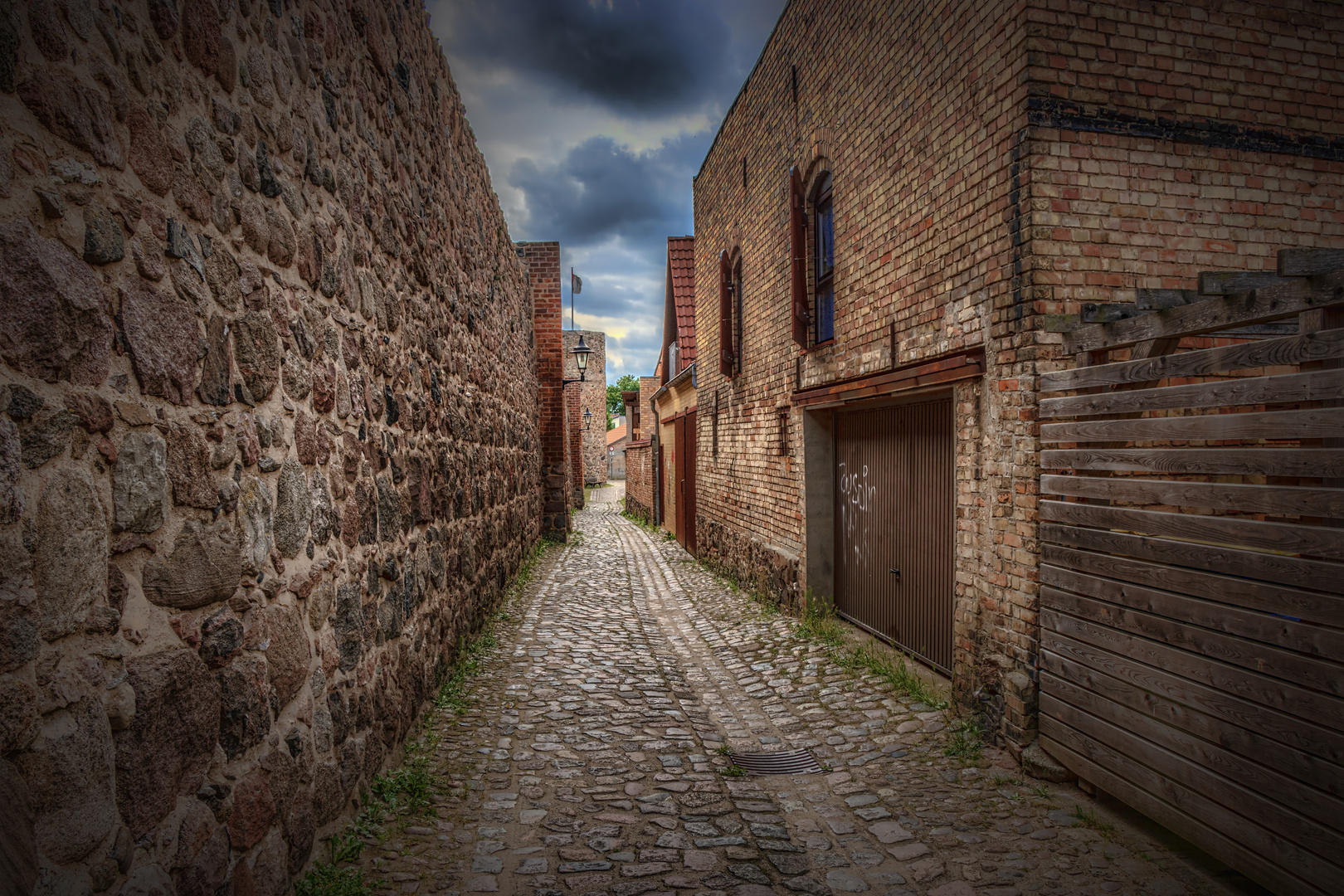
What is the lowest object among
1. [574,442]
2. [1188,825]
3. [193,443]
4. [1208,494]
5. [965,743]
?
[965,743]

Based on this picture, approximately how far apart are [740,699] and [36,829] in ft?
12.8

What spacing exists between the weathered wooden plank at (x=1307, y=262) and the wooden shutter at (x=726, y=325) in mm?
6868

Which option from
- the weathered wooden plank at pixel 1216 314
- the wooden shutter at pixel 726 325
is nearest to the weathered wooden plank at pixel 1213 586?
the weathered wooden plank at pixel 1216 314

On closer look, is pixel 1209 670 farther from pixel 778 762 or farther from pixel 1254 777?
pixel 778 762

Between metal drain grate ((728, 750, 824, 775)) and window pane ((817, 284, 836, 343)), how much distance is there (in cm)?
367

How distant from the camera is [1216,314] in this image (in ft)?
8.69

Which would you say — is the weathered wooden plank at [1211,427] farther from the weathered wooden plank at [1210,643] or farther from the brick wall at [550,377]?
the brick wall at [550,377]

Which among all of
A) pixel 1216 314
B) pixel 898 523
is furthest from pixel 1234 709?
pixel 898 523

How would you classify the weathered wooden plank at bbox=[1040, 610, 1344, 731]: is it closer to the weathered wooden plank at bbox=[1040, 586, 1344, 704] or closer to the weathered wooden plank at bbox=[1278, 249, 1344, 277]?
the weathered wooden plank at bbox=[1040, 586, 1344, 704]

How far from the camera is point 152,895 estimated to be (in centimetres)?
161

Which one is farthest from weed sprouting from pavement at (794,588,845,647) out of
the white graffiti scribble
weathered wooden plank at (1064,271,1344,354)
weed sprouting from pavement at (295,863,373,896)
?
weed sprouting from pavement at (295,863,373,896)

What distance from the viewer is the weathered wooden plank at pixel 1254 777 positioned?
2.17 m

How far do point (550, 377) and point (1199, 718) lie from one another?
39.7 ft

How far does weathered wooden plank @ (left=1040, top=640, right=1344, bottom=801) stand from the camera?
219cm
